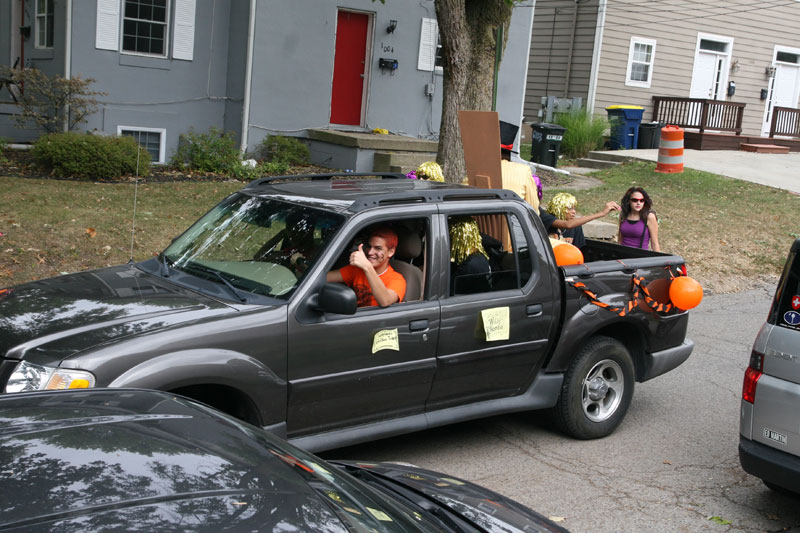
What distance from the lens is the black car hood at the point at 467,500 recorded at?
3068 millimetres

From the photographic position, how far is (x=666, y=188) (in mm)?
17672

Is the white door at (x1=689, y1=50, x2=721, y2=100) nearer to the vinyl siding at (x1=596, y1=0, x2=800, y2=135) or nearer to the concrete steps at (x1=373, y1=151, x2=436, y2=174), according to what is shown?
the vinyl siding at (x1=596, y1=0, x2=800, y2=135)

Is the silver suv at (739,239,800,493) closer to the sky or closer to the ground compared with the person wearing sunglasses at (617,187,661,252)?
closer to the ground

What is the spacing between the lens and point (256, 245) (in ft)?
17.0

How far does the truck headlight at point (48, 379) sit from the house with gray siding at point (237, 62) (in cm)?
1196

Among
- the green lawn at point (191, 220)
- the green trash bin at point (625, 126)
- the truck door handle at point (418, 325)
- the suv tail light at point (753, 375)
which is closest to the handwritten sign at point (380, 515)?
the truck door handle at point (418, 325)

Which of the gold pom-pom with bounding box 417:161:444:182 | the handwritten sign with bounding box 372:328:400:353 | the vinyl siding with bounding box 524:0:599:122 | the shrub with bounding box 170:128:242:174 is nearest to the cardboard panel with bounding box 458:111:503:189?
the gold pom-pom with bounding box 417:161:444:182

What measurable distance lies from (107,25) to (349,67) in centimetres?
504

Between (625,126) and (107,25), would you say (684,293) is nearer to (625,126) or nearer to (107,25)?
(107,25)

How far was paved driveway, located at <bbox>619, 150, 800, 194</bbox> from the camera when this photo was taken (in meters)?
19.9

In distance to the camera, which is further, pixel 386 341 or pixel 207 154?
pixel 207 154

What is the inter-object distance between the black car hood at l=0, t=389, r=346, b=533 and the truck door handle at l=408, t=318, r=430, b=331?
8.31 ft

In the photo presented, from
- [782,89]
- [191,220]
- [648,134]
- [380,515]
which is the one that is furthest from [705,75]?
[380,515]

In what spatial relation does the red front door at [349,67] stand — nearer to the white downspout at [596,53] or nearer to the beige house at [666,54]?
the white downspout at [596,53]
